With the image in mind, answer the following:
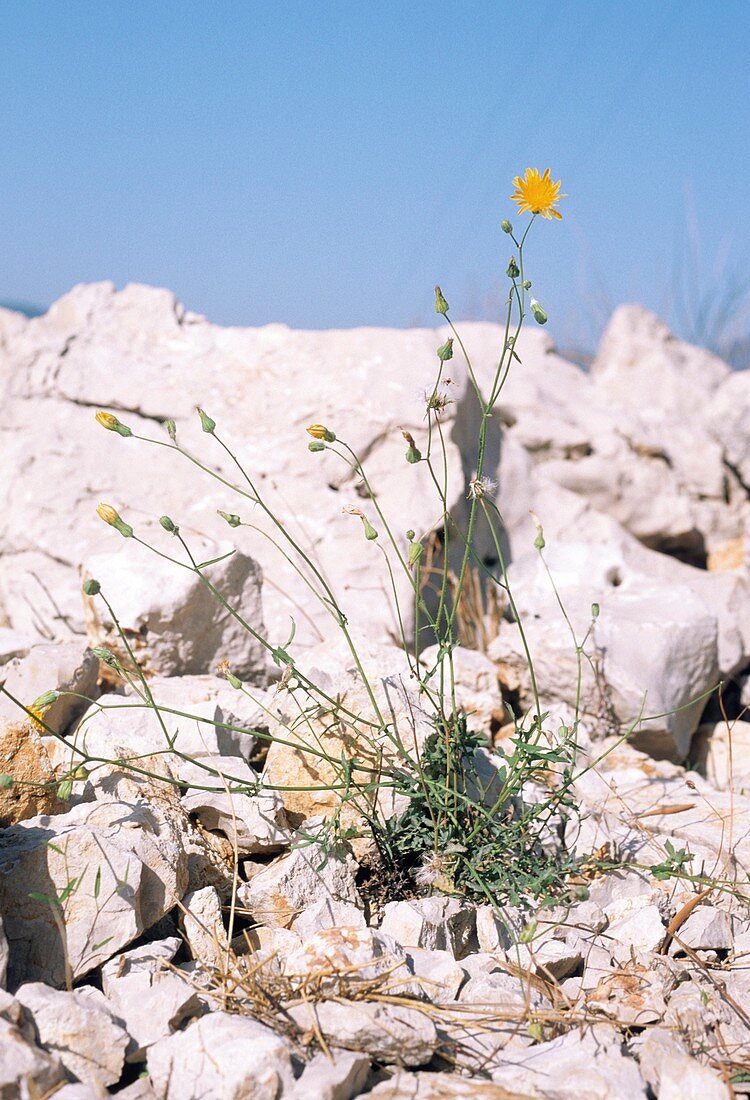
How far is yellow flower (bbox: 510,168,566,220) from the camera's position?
7.45 ft

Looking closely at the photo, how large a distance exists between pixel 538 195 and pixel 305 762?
60.8 inches

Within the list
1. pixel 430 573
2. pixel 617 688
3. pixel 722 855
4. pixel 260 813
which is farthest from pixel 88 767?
pixel 430 573

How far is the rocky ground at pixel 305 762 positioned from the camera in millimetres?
1811

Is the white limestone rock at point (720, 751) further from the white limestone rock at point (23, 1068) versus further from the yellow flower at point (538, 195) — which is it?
the white limestone rock at point (23, 1068)

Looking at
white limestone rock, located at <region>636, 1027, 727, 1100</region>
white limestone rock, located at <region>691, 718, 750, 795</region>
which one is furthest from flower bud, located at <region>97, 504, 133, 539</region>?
white limestone rock, located at <region>691, 718, 750, 795</region>

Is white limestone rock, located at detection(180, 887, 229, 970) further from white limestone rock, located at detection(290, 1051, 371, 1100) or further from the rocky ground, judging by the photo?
white limestone rock, located at detection(290, 1051, 371, 1100)

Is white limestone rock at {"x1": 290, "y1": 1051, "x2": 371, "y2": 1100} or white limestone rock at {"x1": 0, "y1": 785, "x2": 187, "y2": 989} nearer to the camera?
white limestone rock at {"x1": 290, "y1": 1051, "x2": 371, "y2": 1100}

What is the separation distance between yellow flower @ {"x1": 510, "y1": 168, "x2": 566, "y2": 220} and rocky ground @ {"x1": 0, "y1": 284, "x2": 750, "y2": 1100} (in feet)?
4.00

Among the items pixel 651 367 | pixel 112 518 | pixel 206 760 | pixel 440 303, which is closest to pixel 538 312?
pixel 440 303

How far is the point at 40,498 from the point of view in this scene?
4820 mm

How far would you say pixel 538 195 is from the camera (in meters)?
2.29

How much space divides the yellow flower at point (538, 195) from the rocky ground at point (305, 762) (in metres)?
1.22

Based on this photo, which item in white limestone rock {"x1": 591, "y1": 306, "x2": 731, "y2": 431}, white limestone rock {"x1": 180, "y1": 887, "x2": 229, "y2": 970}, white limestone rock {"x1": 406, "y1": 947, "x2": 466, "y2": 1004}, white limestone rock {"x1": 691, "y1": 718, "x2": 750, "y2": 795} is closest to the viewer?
white limestone rock {"x1": 406, "y1": 947, "x2": 466, "y2": 1004}

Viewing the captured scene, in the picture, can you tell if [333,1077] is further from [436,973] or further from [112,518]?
[112,518]
